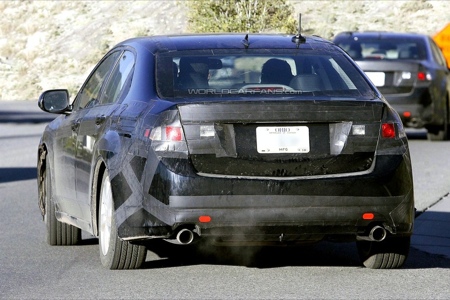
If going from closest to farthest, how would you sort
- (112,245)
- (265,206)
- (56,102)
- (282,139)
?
(265,206)
(282,139)
(112,245)
(56,102)

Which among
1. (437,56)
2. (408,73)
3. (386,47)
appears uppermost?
(386,47)

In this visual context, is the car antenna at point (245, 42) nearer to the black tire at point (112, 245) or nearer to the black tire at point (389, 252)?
the black tire at point (112, 245)

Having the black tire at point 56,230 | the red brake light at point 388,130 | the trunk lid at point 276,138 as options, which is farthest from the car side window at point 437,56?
the trunk lid at point 276,138

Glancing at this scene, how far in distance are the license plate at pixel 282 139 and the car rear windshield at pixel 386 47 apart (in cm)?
1279

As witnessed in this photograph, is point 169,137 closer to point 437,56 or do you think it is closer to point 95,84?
point 95,84

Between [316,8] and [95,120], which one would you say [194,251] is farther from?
[316,8]

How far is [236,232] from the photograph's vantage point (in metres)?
7.56

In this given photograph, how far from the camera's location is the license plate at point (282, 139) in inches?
299

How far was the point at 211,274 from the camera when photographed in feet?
26.8

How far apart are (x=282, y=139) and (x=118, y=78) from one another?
1670 mm

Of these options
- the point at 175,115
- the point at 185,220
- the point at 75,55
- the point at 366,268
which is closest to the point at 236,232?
the point at 185,220

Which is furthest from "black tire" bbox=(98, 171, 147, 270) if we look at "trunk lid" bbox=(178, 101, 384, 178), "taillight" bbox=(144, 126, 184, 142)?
"trunk lid" bbox=(178, 101, 384, 178)

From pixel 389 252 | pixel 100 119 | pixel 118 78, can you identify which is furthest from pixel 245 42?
pixel 389 252

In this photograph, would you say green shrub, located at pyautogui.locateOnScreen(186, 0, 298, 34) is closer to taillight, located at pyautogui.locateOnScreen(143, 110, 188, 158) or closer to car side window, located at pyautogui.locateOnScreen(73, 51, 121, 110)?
car side window, located at pyautogui.locateOnScreen(73, 51, 121, 110)
